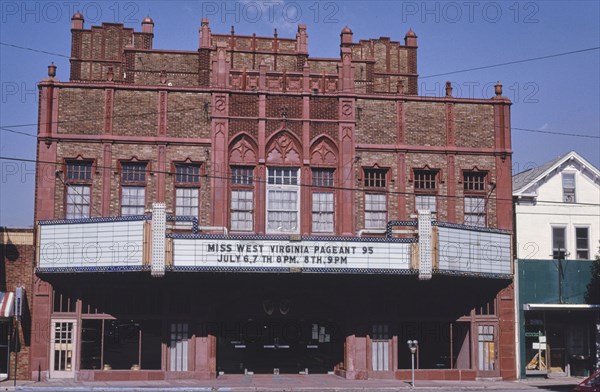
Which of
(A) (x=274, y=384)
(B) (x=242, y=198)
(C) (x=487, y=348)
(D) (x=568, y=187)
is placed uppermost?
(D) (x=568, y=187)

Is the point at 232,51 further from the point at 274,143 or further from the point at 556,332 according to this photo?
the point at 556,332

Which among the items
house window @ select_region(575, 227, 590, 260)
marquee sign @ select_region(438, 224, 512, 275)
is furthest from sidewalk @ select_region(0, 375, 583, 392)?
house window @ select_region(575, 227, 590, 260)

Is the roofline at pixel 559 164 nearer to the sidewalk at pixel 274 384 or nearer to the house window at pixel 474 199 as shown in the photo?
the house window at pixel 474 199

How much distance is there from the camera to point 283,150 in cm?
3709

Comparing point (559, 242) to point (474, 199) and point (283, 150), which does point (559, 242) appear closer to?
point (474, 199)

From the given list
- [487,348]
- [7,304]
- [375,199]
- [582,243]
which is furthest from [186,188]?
[582,243]

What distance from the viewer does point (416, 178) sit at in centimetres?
3819

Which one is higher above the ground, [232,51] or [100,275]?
[232,51]

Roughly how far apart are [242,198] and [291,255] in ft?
15.2

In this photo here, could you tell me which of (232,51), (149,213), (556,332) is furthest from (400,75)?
(149,213)

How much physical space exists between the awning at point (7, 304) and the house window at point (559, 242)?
79.3 ft

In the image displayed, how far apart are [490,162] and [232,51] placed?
14827mm

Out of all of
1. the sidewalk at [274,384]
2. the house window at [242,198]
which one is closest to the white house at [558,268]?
the sidewalk at [274,384]

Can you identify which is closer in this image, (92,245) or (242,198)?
(92,245)
